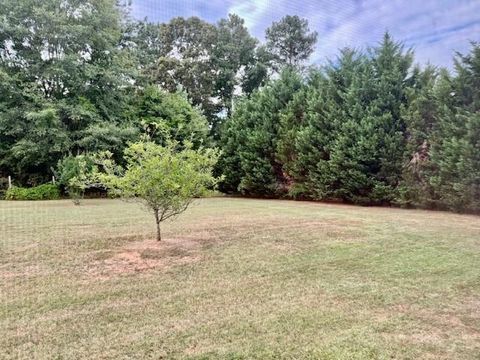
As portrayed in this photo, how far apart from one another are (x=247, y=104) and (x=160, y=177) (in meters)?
9.29

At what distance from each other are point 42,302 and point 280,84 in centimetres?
1032

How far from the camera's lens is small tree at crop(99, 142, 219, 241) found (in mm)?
4051

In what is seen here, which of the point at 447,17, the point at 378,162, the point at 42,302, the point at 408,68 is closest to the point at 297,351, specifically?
the point at 42,302

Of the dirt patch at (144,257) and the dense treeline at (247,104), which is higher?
the dense treeline at (247,104)

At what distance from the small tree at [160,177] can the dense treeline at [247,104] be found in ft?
1.86

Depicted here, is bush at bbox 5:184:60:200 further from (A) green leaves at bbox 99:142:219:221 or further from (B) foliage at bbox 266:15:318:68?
(B) foliage at bbox 266:15:318:68

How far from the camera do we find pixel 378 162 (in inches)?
358

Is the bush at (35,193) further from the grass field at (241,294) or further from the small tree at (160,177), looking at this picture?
the small tree at (160,177)

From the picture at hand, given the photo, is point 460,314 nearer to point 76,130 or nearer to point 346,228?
point 346,228

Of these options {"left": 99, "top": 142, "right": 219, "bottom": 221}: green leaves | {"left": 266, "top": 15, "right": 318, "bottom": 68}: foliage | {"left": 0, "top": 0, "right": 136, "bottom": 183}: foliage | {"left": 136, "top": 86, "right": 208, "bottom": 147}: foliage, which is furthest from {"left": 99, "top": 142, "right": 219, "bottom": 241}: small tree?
{"left": 266, "top": 15, "right": 318, "bottom": 68}: foliage

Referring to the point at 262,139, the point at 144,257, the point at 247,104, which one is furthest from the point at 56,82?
the point at 144,257

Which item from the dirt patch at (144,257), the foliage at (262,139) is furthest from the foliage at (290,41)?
the dirt patch at (144,257)

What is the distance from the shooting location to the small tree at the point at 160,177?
→ 13.3 ft

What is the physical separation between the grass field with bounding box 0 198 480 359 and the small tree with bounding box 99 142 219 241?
58 centimetres
